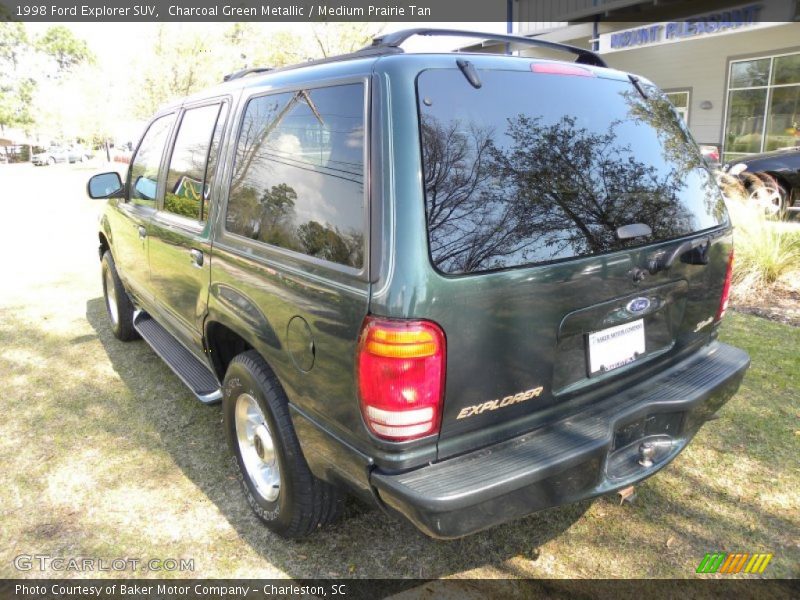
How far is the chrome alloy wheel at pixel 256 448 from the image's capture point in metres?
2.65

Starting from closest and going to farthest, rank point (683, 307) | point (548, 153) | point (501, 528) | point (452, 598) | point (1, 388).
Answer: point (548, 153), point (452, 598), point (683, 307), point (501, 528), point (1, 388)

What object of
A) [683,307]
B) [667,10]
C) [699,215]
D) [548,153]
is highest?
[667,10]

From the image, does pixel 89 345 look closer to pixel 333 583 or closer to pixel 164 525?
pixel 164 525

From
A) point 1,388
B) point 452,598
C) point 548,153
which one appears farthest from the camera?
point 1,388

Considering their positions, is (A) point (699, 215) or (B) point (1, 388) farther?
(B) point (1, 388)

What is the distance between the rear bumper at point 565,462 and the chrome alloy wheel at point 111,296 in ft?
12.9

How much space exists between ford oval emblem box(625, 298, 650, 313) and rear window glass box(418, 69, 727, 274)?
8.9 inches

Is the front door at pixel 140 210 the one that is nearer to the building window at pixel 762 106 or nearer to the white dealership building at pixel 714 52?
the white dealership building at pixel 714 52

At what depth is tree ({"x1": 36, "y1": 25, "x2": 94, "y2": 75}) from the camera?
7681 cm

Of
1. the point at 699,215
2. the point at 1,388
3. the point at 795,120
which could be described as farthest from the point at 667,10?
the point at 1,388

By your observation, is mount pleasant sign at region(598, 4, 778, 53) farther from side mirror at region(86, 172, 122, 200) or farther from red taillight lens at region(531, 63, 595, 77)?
side mirror at region(86, 172, 122, 200)

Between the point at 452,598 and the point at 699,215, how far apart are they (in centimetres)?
192

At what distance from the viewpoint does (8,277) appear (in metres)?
7.64

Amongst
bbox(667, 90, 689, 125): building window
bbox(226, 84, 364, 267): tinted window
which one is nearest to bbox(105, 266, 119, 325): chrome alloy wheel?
bbox(226, 84, 364, 267): tinted window
